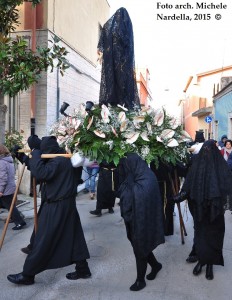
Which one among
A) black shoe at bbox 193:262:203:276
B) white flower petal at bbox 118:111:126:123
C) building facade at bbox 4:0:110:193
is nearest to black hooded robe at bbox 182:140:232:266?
black shoe at bbox 193:262:203:276

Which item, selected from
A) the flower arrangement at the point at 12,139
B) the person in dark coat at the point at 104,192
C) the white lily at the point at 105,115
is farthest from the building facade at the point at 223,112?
the white lily at the point at 105,115

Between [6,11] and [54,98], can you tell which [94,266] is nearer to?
[6,11]

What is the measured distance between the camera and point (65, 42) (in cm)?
1115

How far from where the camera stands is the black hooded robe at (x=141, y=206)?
4.02m

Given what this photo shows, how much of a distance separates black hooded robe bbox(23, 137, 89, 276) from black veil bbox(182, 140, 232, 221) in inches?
57.6

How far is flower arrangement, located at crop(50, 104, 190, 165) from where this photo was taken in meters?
4.42

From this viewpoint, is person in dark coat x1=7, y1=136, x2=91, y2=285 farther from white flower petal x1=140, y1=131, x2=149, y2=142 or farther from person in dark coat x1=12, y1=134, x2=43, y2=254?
white flower petal x1=140, y1=131, x2=149, y2=142

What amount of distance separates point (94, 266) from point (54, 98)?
6.43 m

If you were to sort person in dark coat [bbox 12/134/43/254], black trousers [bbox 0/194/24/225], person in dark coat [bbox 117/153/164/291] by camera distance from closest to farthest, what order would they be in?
1. person in dark coat [bbox 117/153/164/291]
2. person in dark coat [bbox 12/134/43/254]
3. black trousers [bbox 0/194/24/225]

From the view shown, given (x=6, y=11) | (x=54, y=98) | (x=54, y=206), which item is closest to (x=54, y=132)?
(x=54, y=206)

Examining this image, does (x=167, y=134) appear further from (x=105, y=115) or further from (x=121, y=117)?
(x=105, y=115)

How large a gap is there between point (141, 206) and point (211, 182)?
0.93 m

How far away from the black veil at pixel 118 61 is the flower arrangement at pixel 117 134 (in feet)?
2.45

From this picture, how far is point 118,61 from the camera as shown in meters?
5.36
